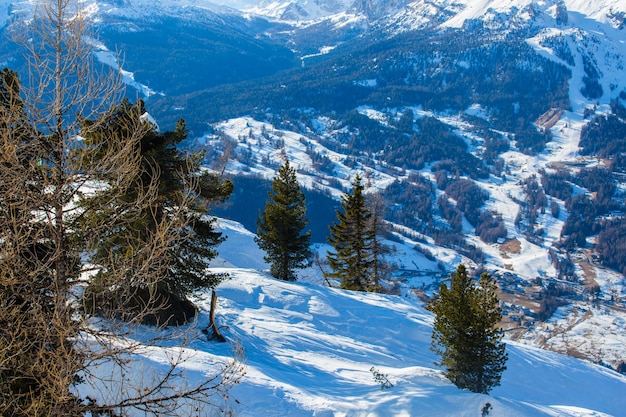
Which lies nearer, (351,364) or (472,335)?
(472,335)

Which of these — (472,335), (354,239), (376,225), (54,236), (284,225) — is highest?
(54,236)

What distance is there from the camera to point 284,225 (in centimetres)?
2767

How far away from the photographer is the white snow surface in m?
12.8

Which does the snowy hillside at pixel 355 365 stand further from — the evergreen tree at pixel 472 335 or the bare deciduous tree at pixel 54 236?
the bare deciduous tree at pixel 54 236

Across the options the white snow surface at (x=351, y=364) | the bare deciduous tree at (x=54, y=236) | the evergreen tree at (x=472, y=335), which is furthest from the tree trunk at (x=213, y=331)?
the bare deciduous tree at (x=54, y=236)

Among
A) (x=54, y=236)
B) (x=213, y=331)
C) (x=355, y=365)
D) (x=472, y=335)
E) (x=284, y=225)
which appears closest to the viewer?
(x=54, y=236)

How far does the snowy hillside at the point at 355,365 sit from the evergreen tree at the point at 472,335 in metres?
0.82

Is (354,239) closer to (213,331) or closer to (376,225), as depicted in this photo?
(376,225)

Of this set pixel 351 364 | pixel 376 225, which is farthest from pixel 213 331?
pixel 376 225

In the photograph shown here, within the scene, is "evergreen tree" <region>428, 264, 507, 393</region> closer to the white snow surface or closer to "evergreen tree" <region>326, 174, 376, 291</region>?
the white snow surface

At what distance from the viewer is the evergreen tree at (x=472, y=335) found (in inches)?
577

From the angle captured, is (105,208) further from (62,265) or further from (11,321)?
(11,321)

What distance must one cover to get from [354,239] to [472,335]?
54.1ft

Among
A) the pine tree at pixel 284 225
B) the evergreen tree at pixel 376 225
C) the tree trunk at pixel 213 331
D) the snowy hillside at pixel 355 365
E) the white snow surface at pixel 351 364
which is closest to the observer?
the white snow surface at pixel 351 364
